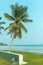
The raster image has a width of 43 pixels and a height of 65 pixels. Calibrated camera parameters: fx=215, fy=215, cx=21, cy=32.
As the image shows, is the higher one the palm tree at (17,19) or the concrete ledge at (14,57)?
the palm tree at (17,19)

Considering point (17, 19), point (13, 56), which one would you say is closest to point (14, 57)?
point (13, 56)

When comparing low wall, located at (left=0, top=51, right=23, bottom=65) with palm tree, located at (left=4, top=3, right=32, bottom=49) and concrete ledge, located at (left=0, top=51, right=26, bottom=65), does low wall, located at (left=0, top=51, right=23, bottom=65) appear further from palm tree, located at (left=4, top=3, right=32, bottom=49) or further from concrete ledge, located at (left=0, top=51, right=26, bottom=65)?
palm tree, located at (left=4, top=3, right=32, bottom=49)

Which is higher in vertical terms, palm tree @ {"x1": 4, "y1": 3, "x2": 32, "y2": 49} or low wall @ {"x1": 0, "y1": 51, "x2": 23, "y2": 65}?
palm tree @ {"x1": 4, "y1": 3, "x2": 32, "y2": 49}

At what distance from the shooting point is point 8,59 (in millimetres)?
31828

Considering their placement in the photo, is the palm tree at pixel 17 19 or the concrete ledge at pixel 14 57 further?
the palm tree at pixel 17 19

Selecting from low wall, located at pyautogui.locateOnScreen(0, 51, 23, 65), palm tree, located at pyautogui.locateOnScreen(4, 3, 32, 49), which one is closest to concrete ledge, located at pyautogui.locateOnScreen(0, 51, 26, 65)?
low wall, located at pyautogui.locateOnScreen(0, 51, 23, 65)

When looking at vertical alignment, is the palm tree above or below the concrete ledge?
above

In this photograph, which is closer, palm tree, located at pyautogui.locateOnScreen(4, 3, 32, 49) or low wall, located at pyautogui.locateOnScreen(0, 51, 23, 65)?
low wall, located at pyautogui.locateOnScreen(0, 51, 23, 65)

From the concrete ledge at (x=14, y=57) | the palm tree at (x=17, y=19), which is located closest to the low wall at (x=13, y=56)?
the concrete ledge at (x=14, y=57)

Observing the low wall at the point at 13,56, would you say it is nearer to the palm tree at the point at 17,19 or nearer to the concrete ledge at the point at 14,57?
the concrete ledge at the point at 14,57

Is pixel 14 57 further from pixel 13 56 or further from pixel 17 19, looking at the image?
pixel 17 19

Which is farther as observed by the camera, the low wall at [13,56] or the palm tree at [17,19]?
the palm tree at [17,19]

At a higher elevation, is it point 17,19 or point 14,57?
point 17,19

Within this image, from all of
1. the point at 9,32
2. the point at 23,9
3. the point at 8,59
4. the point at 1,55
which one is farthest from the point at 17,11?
the point at 8,59
